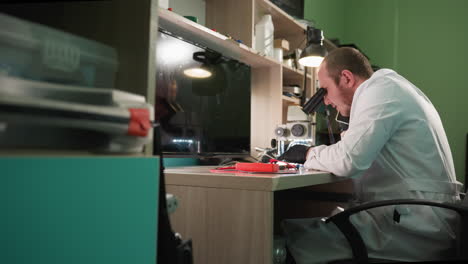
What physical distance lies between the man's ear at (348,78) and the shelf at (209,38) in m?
0.46

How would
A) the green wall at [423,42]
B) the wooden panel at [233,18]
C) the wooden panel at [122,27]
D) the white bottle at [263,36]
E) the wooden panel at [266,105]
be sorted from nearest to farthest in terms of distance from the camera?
1. the wooden panel at [122,27]
2. the wooden panel at [233,18]
3. the white bottle at [263,36]
4. the wooden panel at [266,105]
5. the green wall at [423,42]

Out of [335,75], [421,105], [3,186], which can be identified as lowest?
[3,186]

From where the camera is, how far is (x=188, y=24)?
1427mm

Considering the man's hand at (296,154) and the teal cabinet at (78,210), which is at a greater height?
the man's hand at (296,154)

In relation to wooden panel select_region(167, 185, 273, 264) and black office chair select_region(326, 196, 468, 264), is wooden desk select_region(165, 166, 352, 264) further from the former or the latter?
black office chair select_region(326, 196, 468, 264)

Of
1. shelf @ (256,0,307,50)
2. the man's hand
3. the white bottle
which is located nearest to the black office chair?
the man's hand

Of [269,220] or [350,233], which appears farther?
[350,233]

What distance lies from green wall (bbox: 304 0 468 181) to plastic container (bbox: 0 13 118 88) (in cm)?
288

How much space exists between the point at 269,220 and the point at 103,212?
427 millimetres

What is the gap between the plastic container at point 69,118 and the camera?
43 centimetres

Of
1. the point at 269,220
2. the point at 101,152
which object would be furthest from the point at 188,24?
the point at 101,152

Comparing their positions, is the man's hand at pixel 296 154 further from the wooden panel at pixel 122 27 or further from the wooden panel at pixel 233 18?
the wooden panel at pixel 122 27

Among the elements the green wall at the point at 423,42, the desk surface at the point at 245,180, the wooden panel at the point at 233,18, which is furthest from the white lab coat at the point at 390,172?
the green wall at the point at 423,42

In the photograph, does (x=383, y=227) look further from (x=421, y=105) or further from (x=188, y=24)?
(x=188, y=24)
